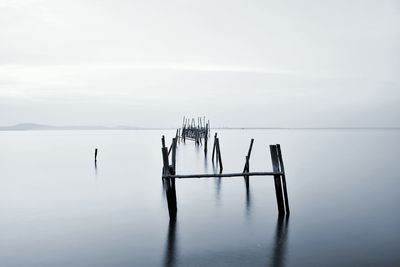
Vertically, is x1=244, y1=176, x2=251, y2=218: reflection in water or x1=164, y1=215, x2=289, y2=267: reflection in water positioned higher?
x1=244, y1=176, x2=251, y2=218: reflection in water

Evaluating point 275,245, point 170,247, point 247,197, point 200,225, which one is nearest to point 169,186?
point 200,225

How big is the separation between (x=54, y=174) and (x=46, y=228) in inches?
593

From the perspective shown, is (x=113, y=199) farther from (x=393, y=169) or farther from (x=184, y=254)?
(x=393, y=169)

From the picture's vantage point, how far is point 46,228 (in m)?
10.9

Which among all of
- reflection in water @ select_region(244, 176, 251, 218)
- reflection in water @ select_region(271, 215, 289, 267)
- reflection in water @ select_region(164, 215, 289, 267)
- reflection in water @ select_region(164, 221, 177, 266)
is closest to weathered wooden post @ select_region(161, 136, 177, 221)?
reflection in water @ select_region(164, 215, 289, 267)

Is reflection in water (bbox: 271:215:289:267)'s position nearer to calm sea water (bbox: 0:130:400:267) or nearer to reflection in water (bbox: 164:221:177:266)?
calm sea water (bbox: 0:130:400:267)

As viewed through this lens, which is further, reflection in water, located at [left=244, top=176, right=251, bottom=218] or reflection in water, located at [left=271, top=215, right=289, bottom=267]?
reflection in water, located at [left=244, top=176, right=251, bottom=218]

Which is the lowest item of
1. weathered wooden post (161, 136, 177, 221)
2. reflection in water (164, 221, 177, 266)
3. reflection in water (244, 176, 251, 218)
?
reflection in water (164, 221, 177, 266)

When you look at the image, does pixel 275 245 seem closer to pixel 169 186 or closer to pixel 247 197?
pixel 169 186

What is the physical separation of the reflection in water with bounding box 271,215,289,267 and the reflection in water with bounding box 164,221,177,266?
7.71 feet

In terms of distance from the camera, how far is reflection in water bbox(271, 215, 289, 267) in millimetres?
7988

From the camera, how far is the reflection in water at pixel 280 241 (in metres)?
7.99

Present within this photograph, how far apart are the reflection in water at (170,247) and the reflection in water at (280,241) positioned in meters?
2.35

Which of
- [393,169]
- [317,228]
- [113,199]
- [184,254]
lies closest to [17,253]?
[184,254]
